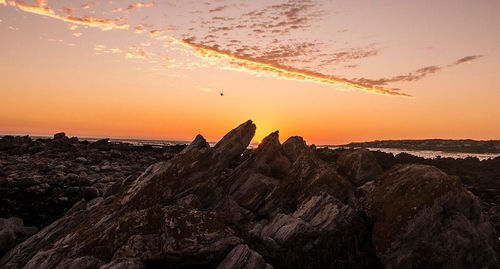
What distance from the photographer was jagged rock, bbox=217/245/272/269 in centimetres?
941

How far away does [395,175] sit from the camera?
44.9ft

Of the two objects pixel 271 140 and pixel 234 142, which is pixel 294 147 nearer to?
pixel 271 140

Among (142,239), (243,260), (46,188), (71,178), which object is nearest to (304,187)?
(243,260)

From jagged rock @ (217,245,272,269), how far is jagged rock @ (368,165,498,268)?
13.6ft

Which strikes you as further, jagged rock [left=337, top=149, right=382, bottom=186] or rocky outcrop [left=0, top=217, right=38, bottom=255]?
jagged rock [left=337, top=149, right=382, bottom=186]

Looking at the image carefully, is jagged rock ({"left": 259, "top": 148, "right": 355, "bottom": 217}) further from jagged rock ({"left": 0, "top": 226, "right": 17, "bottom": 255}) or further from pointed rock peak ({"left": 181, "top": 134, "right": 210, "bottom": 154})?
jagged rock ({"left": 0, "top": 226, "right": 17, "bottom": 255})

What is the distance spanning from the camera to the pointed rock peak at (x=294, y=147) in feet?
84.3

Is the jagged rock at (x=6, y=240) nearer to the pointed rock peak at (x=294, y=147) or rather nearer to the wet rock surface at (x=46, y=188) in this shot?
the wet rock surface at (x=46, y=188)

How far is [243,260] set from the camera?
9523mm

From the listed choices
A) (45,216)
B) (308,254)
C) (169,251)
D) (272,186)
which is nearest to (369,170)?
(272,186)

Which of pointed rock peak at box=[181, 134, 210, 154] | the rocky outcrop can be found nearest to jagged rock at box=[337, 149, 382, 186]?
pointed rock peak at box=[181, 134, 210, 154]

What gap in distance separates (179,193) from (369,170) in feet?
36.3

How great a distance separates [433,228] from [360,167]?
9.57 meters

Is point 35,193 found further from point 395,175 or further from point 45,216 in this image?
point 395,175
